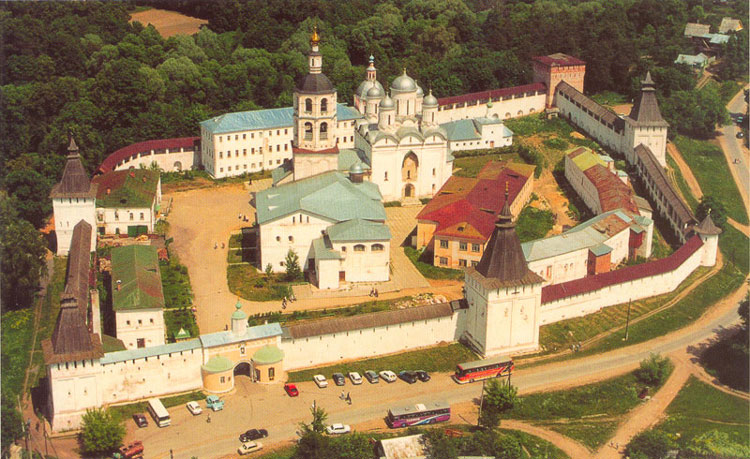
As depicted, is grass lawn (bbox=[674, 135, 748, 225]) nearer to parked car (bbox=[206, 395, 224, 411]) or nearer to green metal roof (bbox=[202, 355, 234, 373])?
green metal roof (bbox=[202, 355, 234, 373])

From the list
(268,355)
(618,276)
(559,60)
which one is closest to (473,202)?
(618,276)

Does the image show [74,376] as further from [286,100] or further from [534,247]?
[286,100]

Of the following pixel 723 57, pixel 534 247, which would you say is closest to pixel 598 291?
pixel 534 247

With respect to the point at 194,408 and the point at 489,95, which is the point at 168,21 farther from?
the point at 194,408

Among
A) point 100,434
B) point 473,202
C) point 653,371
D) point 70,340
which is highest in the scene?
point 473,202

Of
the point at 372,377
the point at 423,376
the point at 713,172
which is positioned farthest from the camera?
the point at 713,172

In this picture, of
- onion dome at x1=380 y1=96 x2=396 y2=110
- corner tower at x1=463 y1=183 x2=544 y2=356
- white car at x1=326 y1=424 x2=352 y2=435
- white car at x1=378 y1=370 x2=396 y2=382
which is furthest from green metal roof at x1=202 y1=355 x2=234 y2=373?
onion dome at x1=380 y1=96 x2=396 y2=110
